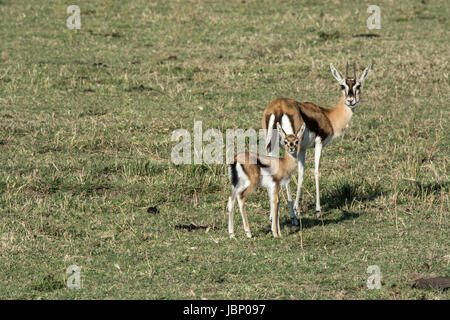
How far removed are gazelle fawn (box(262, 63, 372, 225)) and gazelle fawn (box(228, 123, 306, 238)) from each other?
349mm

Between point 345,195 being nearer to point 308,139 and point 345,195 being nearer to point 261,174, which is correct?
point 308,139

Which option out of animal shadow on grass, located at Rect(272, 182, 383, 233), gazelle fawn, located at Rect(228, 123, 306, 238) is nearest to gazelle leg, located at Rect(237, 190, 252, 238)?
gazelle fawn, located at Rect(228, 123, 306, 238)

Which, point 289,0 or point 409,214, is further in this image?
point 289,0

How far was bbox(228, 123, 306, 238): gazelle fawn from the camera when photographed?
26.5 feet

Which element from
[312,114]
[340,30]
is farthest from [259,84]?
[312,114]

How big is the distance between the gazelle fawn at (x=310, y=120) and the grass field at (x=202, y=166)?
0.51 meters

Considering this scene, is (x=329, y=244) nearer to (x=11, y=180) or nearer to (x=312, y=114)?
(x=312, y=114)

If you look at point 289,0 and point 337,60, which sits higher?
point 289,0

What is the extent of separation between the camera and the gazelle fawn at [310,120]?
350 inches

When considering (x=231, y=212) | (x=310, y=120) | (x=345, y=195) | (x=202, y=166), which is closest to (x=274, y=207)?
(x=231, y=212)

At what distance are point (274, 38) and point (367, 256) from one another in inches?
403

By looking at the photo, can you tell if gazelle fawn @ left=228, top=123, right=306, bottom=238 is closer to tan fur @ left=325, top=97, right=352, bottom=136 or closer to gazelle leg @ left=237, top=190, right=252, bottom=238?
gazelle leg @ left=237, top=190, right=252, bottom=238

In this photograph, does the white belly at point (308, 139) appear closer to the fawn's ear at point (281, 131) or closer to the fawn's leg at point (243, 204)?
the fawn's ear at point (281, 131)

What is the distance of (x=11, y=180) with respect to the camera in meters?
9.94
